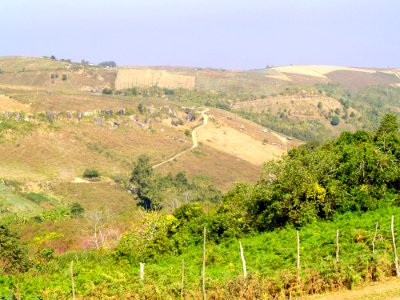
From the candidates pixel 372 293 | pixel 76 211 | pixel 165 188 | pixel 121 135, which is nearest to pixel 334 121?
pixel 121 135

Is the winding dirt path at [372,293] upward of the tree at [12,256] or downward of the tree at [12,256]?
upward

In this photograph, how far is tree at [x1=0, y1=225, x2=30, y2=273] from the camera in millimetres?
32719

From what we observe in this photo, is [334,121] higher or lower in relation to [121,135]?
lower

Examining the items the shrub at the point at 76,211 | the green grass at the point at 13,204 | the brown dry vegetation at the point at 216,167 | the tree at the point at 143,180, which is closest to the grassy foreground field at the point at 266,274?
the shrub at the point at 76,211

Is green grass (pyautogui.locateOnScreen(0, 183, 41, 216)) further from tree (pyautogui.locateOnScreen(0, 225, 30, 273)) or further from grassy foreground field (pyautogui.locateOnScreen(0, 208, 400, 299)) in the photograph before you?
grassy foreground field (pyautogui.locateOnScreen(0, 208, 400, 299))

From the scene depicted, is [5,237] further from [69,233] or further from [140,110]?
[140,110]

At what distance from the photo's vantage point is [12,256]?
33.3 metres

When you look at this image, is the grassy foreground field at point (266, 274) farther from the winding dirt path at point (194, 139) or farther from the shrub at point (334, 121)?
the shrub at point (334, 121)

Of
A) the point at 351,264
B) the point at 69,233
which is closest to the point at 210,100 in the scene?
the point at 69,233

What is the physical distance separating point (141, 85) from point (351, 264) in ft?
540

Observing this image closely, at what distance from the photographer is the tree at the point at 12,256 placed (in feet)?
107

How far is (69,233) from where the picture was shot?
49.8 m

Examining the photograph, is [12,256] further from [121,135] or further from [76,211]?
[121,135]

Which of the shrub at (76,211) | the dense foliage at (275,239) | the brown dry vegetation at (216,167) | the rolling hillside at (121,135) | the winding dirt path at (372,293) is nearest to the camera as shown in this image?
the winding dirt path at (372,293)
